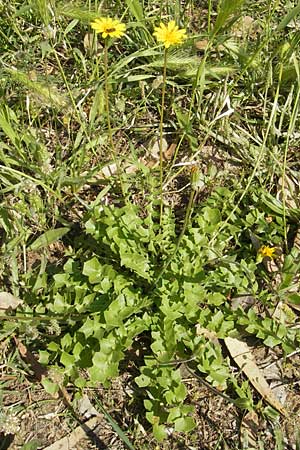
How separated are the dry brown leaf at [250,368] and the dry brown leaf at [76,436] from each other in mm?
479

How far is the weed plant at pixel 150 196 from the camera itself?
2.09 metres

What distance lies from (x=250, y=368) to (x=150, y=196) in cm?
66

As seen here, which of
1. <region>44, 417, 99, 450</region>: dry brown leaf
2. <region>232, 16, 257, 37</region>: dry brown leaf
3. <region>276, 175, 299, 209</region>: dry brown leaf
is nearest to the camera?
<region>44, 417, 99, 450</region>: dry brown leaf

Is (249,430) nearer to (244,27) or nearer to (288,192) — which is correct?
(288,192)

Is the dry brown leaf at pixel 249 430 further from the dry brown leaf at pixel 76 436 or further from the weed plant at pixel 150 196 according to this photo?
the dry brown leaf at pixel 76 436

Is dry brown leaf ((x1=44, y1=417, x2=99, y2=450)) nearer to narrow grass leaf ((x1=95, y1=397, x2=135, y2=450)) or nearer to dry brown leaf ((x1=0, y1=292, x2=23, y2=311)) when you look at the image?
narrow grass leaf ((x1=95, y1=397, x2=135, y2=450))

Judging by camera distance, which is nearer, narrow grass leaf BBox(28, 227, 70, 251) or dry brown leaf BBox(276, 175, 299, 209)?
narrow grass leaf BBox(28, 227, 70, 251)

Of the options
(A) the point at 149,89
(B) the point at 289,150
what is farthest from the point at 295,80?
(A) the point at 149,89

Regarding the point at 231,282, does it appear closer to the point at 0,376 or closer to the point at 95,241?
the point at 95,241

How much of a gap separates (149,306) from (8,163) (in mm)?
723

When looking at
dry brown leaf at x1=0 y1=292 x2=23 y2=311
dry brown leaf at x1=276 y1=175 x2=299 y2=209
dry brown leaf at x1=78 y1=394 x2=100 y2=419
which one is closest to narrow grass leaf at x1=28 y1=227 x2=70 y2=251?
dry brown leaf at x1=0 y1=292 x2=23 y2=311

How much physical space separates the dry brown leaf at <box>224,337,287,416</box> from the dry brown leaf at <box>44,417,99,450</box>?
479 millimetres

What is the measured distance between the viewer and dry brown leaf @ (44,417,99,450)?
A: 2029 millimetres

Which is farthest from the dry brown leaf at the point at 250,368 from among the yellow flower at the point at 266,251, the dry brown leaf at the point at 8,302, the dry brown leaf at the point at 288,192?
the dry brown leaf at the point at 8,302
